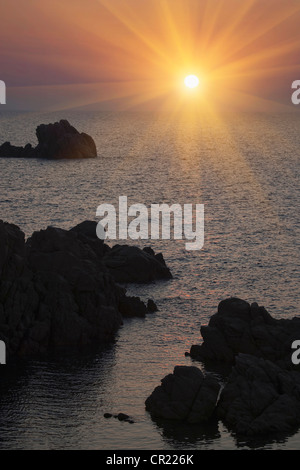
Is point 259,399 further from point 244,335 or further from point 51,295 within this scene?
point 51,295

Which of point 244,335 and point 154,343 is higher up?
point 244,335

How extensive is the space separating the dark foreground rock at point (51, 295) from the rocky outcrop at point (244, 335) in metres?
11.1

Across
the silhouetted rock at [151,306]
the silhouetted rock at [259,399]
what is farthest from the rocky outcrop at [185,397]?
the silhouetted rock at [151,306]

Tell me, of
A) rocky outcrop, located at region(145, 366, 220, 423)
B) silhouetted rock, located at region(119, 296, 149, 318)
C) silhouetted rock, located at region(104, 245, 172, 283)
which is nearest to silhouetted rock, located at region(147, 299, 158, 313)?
silhouetted rock, located at region(119, 296, 149, 318)

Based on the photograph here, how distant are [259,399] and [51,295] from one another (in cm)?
2582

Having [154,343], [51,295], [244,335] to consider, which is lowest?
[154,343]

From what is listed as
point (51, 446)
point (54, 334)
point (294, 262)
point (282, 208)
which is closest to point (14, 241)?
point (54, 334)

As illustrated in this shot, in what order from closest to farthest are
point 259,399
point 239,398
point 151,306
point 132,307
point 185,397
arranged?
point 259,399 < point 239,398 < point 185,397 < point 132,307 < point 151,306

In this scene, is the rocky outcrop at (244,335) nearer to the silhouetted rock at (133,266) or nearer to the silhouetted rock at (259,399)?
the silhouetted rock at (259,399)

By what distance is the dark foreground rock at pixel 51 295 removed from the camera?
71.2m

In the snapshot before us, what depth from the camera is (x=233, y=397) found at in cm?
5691

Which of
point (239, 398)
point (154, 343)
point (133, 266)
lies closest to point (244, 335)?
point (154, 343)

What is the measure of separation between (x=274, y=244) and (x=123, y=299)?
4491 centimetres

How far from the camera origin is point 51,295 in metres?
73.8
